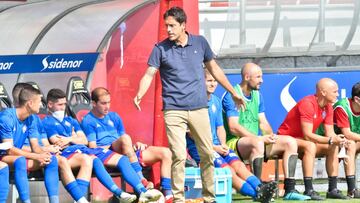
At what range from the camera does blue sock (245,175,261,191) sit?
1437 centimetres

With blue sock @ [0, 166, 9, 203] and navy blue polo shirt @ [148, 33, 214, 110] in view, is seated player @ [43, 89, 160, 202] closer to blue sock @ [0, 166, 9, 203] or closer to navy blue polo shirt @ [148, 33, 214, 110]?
blue sock @ [0, 166, 9, 203]

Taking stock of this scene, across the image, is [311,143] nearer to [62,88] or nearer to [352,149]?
[352,149]

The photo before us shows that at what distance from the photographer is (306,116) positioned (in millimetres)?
15438

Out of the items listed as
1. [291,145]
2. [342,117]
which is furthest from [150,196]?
[342,117]

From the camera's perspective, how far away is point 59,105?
13844mm

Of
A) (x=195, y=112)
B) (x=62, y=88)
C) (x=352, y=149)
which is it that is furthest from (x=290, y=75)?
(x=195, y=112)

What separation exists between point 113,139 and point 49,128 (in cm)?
76

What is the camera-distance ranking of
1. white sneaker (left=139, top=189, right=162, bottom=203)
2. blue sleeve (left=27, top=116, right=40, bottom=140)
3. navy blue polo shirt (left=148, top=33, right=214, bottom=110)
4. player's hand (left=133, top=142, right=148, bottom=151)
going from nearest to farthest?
navy blue polo shirt (left=148, top=33, right=214, bottom=110) < blue sleeve (left=27, top=116, right=40, bottom=140) < white sneaker (left=139, top=189, right=162, bottom=203) < player's hand (left=133, top=142, right=148, bottom=151)

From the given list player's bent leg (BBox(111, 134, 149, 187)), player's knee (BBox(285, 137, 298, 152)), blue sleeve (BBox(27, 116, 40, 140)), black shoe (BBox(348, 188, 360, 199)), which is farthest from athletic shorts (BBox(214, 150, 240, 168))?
blue sleeve (BBox(27, 116, 40, 140))

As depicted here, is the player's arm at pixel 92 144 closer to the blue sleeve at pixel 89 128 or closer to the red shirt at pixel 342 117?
the blue sleeve at pixel 89 128

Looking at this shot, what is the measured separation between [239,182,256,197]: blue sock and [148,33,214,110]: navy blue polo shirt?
165cm

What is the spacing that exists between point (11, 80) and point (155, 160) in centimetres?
198

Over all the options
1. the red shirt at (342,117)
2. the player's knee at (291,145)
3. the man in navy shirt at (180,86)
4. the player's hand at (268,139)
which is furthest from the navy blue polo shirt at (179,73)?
the red shirt at (342,117)

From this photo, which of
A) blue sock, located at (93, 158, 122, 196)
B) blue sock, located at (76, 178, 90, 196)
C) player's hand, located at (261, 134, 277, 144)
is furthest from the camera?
player's hand, located at (261, 134, 277, 144)
